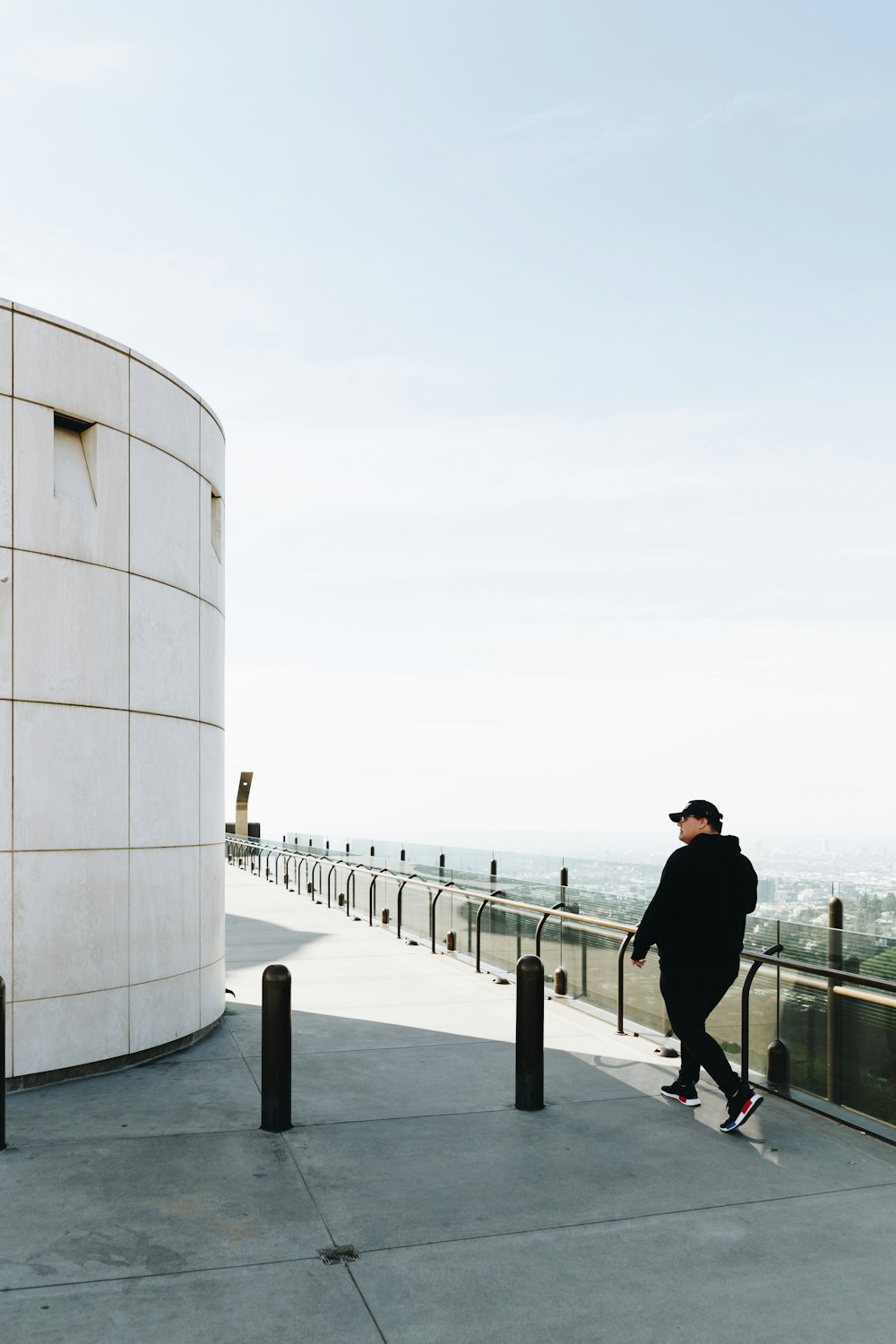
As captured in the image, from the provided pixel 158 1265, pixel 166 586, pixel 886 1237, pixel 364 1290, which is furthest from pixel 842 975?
pixel 166 586

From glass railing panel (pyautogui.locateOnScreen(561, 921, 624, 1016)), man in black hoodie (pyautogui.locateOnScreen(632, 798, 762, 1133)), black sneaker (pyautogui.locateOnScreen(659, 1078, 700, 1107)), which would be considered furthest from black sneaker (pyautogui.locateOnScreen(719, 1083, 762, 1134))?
glass railing panel (pyautogui.locateOnScreen(561, 921, 624, 1016))

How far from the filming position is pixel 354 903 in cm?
1988

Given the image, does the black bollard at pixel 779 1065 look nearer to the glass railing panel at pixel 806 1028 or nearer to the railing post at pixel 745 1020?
the glass railing panel at pixel 806 1028

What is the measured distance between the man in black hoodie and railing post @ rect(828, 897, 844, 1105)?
0.68 metres

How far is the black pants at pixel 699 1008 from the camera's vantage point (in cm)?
636

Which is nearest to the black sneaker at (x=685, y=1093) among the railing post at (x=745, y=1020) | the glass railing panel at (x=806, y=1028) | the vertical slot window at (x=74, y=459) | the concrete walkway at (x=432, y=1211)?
the concrete walkway at (x=432, y=1211)

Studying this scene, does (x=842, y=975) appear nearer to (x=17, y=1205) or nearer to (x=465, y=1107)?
(x=465, y=1107)

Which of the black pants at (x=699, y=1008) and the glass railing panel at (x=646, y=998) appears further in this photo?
the glass railing panel at (x=646, y=998)

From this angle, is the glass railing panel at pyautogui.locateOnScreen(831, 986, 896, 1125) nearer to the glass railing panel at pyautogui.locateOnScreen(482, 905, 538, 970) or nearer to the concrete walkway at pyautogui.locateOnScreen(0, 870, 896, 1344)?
the concrete walkway at pyautogui.locateOnScreen(0, 870, 896, 1344)

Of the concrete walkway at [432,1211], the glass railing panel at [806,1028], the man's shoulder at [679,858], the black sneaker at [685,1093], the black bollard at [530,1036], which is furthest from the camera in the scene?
the glass railing panel at [806,1028]

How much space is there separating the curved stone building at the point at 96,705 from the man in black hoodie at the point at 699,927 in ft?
12.2

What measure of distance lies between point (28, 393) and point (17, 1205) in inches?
199

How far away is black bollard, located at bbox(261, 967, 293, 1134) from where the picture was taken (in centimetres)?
606

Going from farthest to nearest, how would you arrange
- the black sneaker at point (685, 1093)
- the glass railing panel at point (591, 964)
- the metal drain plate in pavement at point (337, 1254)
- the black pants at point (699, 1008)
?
1. the glass railing panel at point (591, 964)
2. the black sneaker at point (685, 1093)
3. the black pants at point (699, 1008)
4. the metal drain plate in pavement at point (337, 1254)
